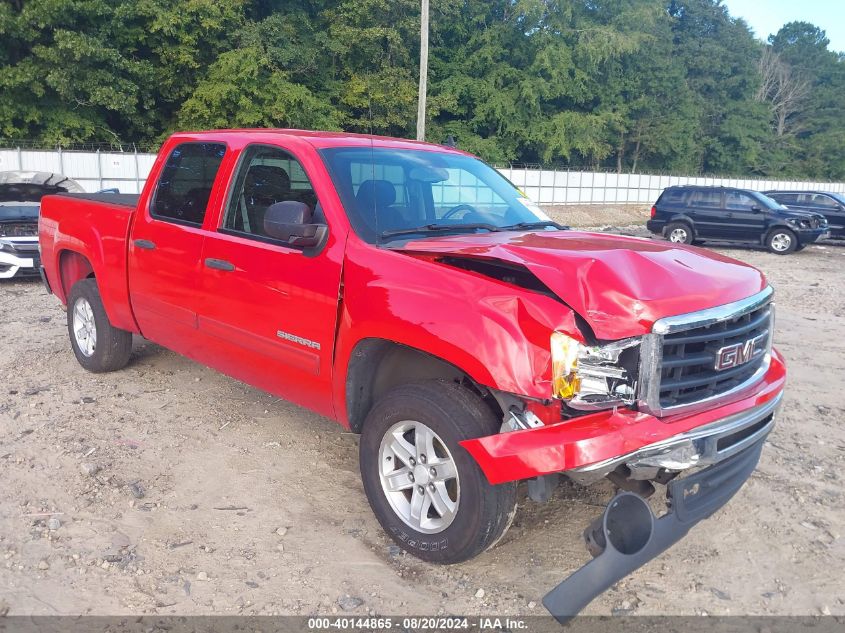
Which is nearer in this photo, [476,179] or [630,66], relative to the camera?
[476,179]

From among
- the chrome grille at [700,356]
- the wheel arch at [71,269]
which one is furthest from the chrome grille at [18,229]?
the chrome grille at [700,356]

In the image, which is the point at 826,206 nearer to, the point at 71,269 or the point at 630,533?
the point at 71,269

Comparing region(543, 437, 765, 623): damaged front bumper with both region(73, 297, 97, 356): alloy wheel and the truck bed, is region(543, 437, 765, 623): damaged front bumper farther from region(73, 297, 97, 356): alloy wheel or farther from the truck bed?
region(73, 297, 97, 356): alloy wheel

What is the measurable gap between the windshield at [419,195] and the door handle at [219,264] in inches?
33.8

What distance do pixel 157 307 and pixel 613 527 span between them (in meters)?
3.43

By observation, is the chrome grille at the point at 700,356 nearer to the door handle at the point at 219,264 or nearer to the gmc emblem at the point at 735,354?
the gmc emblem at the point at 735,354

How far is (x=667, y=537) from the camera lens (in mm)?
2891

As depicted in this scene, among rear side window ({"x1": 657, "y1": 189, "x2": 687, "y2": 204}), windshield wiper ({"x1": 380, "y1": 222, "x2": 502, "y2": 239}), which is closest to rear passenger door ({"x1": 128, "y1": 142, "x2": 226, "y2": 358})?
windshield wiper ({"x1": 380, "y1": 222, "x2": 502, "y2": 239})

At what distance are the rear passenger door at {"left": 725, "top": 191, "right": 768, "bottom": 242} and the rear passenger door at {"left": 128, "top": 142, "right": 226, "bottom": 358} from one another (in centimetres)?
1752

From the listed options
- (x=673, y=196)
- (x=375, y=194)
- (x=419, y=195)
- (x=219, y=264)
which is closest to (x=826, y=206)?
(x=673, y=196)

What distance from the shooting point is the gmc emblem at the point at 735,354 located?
10.2ft

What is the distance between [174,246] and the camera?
4668 millimetres

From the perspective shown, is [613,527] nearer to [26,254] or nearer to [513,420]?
[513,420]

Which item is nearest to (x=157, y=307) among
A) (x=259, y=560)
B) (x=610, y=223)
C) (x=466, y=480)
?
(x=259, y=560)
